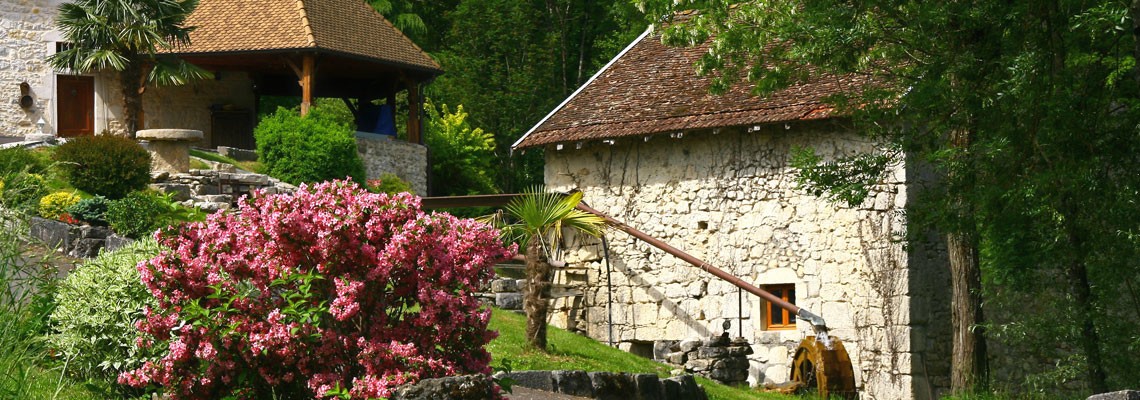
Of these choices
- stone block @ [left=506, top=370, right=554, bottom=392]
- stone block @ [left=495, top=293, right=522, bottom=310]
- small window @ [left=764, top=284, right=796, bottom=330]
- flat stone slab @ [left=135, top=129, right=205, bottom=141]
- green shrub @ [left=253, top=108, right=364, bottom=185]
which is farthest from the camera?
green shrub @ [left=253, top=108, right=364, bottom=185]

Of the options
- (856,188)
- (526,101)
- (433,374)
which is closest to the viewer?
(433,374)

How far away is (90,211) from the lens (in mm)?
15695

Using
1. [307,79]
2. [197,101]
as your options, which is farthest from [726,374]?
[197,101]

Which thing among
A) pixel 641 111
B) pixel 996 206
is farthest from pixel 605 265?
pixel 996 206

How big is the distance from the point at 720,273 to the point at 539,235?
377 centimetres

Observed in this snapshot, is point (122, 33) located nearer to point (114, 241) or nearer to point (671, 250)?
point (114, 241)

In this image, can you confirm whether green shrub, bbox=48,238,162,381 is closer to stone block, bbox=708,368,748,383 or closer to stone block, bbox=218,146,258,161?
stone block, bbox=708,368,748,383

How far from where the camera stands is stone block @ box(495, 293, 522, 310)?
16.0 m

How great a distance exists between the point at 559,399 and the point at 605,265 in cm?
942

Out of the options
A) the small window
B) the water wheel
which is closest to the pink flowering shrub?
the water wheel

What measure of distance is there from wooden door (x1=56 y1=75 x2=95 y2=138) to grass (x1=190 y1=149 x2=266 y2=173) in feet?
14.9

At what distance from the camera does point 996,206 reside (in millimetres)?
11195

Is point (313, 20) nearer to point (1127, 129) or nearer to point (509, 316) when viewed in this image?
point (509, 316)

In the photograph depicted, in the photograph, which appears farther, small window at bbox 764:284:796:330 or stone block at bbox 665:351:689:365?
small window at bbox 764:284:796:330
